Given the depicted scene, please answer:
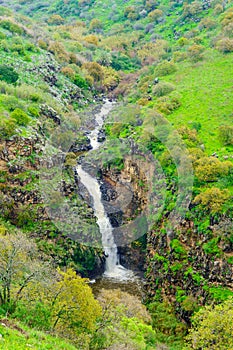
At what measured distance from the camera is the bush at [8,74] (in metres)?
77.2

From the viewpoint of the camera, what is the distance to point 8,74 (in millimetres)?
77625

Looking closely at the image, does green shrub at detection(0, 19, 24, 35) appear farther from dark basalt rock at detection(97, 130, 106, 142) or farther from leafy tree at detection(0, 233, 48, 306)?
leafy tree at detection(0, 233, 48, 306)

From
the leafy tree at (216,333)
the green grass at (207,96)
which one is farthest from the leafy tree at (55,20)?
the leafy tree at (216,333)

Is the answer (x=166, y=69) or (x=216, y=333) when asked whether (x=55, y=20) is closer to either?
(x=166, y=69)

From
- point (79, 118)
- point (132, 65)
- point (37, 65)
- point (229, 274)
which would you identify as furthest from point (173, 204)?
point (132, 65)

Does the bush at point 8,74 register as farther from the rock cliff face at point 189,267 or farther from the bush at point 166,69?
the rock cliff face at point 189,267

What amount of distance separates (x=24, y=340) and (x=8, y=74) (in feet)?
206

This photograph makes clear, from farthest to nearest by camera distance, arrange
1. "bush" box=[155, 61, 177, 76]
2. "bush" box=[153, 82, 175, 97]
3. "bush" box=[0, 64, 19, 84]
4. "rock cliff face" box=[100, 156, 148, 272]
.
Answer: "bush" box=[155, 61, 177, 76] → "bush" box=[153, 82, 175, 97] → "bush" box=[0, 64, 19, 84] → "rock cliff face" box=[100, 156, 148, 272]

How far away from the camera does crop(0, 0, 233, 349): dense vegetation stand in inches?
1233

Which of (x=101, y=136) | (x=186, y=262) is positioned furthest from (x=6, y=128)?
(x=186, y=262)

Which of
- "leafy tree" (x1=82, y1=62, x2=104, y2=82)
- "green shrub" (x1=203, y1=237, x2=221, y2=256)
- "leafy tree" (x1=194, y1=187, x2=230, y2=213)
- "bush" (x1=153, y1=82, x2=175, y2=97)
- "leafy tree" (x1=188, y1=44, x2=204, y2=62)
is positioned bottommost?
"green shrub" (x1=203, y1=237, x2=221, y2=256)

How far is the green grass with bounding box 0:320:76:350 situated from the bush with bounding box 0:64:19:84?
195 feet

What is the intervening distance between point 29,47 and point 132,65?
A: 3832 cm

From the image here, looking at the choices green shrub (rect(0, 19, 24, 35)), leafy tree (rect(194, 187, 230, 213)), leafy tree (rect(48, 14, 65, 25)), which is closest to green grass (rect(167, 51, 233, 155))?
leafy tree (rect(194, 187, 230, 213))
